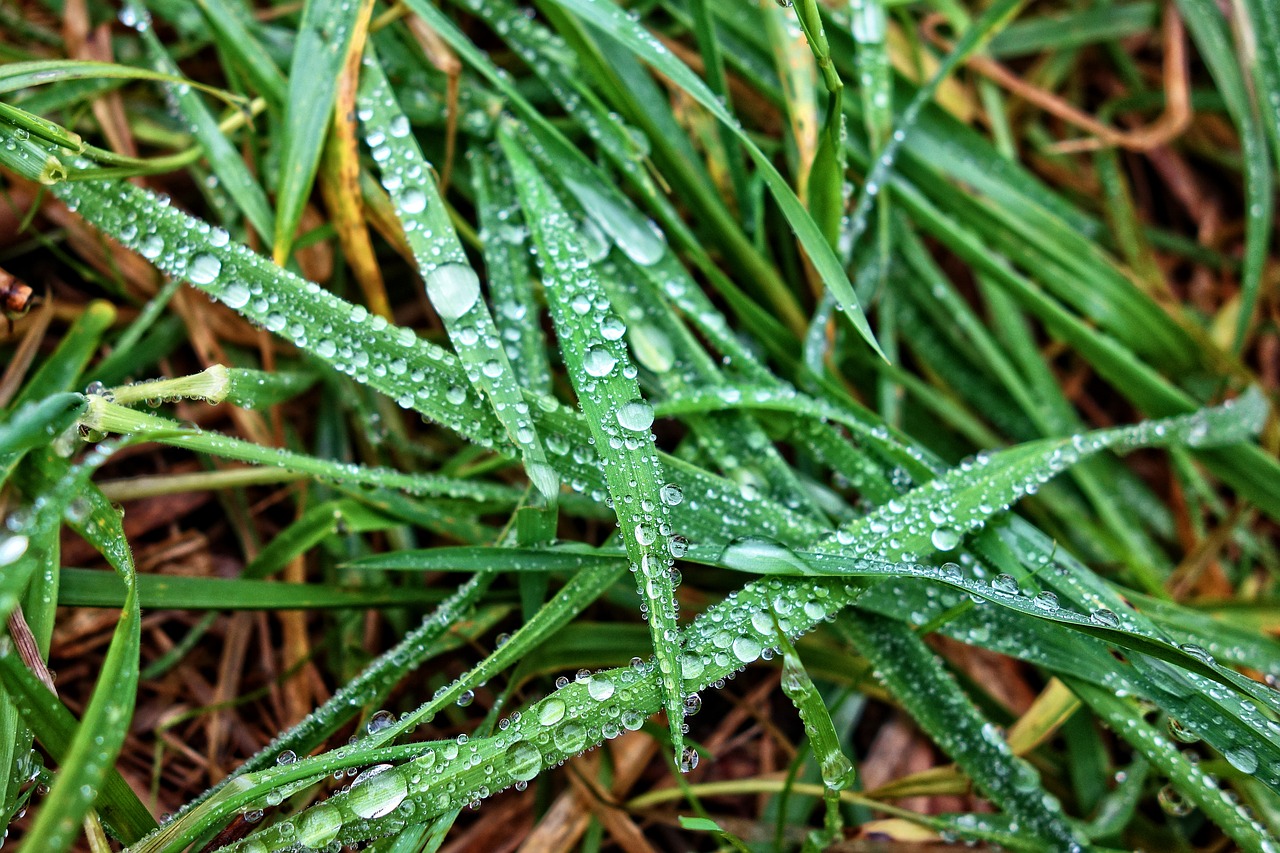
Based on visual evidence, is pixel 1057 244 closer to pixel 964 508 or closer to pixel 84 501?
pixel 964 508

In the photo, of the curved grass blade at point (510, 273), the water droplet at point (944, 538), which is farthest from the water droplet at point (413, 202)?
the water droplet at point (944, 538)


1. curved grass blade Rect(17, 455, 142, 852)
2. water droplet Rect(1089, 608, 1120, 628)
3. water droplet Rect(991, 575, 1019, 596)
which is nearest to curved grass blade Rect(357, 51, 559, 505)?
curved grass blade Rect(17, 455, 142, 852)

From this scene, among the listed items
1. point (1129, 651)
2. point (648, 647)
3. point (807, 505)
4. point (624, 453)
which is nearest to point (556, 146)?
point (624, 453)

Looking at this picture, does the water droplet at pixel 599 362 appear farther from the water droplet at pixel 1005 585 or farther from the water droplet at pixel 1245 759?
the water droplet at pixel 1245 759

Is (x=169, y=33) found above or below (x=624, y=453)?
above

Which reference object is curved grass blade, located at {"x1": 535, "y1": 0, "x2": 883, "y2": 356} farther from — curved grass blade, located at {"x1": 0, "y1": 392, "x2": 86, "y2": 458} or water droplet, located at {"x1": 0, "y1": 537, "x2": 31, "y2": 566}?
water droplet, located at {"x1": 0, "y1": 537, "x2": 31, "y2": 566}

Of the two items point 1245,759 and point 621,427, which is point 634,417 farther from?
point 1245,759

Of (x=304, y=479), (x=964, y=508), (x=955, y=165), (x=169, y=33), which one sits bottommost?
(x=304, y=479)
